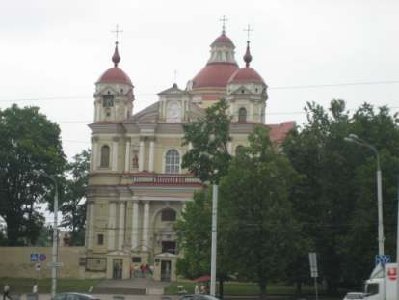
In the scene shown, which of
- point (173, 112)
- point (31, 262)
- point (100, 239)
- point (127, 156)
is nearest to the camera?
point (31, 262)

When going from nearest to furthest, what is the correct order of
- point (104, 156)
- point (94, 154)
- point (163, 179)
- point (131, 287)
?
point (131, 287) → point (163, 179) → point (94, 154) → point (104, 156)

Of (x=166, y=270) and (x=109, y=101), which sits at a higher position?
(x=109, y=101)

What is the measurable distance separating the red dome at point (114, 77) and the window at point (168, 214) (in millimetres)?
15272

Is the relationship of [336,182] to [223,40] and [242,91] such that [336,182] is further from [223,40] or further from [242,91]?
[223,40]

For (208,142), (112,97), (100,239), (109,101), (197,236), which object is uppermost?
(112,97)

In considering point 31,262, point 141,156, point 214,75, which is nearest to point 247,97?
point 214,75

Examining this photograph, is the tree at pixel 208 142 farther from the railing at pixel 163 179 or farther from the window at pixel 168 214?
the window at pixel 168 214

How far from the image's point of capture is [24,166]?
273 ft

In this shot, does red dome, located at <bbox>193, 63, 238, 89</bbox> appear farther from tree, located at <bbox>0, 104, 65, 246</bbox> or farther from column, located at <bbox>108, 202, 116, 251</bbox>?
tree, located at <bbox>0, 104, 65, 246</bbox>

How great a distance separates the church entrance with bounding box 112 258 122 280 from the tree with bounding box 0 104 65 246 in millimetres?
9276

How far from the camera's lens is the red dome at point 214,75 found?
326 feet

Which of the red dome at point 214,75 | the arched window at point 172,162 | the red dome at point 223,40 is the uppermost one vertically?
the red dome at point 223,40

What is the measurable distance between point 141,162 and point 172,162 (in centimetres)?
325

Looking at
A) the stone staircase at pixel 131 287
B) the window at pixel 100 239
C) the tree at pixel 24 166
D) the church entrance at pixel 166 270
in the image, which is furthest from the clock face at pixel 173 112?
the stone staircase at pixel 131 287
